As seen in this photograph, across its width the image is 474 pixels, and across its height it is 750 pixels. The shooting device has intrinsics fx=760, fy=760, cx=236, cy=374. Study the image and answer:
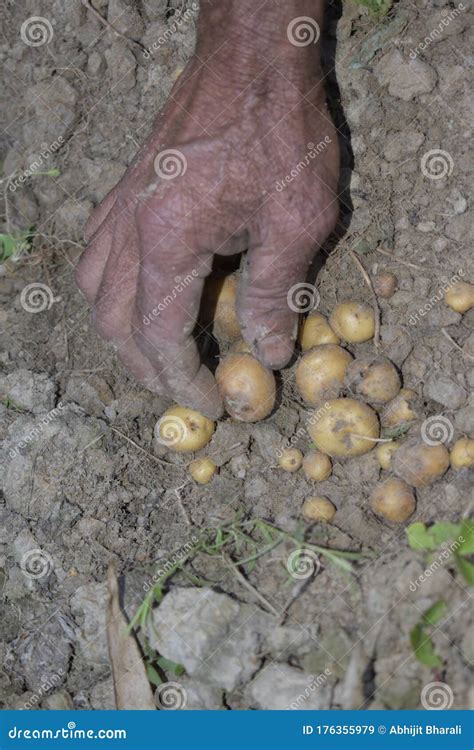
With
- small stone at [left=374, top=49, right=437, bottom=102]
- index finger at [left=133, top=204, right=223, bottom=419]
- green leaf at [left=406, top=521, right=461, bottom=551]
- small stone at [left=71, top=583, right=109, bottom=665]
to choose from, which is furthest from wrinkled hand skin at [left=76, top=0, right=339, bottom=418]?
small stone at [left=71, top=583, right=109, bottom=665]

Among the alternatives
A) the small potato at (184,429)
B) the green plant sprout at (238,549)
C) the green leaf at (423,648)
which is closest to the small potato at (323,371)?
the small potato at (184,429)

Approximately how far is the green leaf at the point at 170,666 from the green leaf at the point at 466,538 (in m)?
1.07

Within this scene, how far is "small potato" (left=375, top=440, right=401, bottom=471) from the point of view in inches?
112

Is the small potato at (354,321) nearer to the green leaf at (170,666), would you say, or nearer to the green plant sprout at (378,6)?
the green plant sprout at (378,6)

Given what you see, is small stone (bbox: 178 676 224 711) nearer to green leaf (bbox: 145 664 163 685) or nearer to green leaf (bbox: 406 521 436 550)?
green leaf (bbox: 145 664 163 685)

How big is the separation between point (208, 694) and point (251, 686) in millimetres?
163

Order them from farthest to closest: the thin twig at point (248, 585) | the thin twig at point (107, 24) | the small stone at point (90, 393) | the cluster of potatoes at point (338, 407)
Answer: the thin twig at point (107, 24) < the small stone at point (90, 393) < the cluster of potatoes at point (338, 407) < the thin twig at point (248, 585)

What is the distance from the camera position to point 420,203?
306cm

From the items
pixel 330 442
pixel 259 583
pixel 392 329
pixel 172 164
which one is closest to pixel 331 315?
pixel 392 329

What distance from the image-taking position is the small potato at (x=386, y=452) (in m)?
2.85

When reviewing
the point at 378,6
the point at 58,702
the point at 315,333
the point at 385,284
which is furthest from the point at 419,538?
the point at 378,6

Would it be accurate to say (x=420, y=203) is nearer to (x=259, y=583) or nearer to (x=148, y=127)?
(x=148, y=127)

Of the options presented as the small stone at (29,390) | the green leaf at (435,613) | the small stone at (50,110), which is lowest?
the small stone at (29,390)

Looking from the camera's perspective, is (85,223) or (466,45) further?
(85,223)
